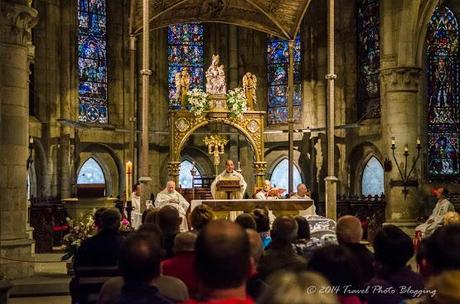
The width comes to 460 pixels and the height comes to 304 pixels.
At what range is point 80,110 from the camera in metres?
26.2

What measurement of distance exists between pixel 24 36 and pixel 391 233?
10.00 meters

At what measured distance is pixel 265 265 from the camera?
5434 mm

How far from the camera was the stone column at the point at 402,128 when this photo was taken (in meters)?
20.6

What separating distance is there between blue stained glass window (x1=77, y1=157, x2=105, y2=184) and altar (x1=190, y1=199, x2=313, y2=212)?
12.7 meters

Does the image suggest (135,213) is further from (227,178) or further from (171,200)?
(227,178)

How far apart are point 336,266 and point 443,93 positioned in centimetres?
2117

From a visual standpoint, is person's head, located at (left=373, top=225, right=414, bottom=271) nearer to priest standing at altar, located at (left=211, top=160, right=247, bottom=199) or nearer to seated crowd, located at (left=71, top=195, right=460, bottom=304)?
seated crowd, located at (left=71, top=195, right=460, bottom=304)

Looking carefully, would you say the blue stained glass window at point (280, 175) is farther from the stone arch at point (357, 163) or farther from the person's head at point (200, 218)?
the person's head at point (200, 218)

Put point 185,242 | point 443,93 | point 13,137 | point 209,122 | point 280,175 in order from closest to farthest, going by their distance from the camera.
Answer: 1. point 185,242
2. point 13,137
3. point 209,122
4. point 443,93
5. point 280,175

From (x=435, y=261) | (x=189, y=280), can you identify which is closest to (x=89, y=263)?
(x=189, y=280)

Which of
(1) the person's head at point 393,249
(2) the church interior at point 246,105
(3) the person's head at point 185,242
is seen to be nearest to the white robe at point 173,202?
(2) the church interior at point 246,105

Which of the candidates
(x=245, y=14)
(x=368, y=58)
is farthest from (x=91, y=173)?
(x=368, y=58)

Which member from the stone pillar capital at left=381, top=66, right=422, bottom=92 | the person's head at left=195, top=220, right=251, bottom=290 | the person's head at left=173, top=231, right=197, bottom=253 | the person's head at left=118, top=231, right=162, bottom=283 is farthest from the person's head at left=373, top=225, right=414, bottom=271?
the stone pillar capital at left=381, top=66, right=422, bottom=92

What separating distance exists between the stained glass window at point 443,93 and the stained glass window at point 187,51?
8563 mm
